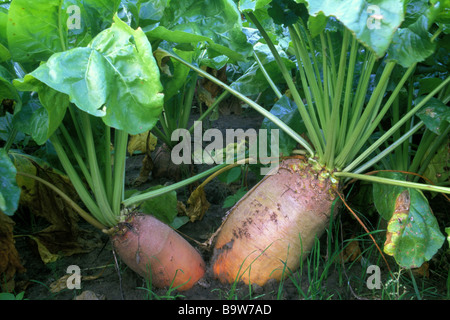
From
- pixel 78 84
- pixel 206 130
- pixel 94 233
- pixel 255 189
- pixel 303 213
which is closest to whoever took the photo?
pixel 78 84

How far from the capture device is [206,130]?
7.47ft

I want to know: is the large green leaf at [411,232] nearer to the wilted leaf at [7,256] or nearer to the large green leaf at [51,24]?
the large green leaf at [51,24]

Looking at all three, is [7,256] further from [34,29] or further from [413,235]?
[413,235]

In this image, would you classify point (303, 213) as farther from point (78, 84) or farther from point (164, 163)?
point (164, 163)

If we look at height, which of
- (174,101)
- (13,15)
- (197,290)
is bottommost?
(197,290)

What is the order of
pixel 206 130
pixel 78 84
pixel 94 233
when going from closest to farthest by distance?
1. pixel 78 84
2. pixel 94 233
3. pixel 206 130

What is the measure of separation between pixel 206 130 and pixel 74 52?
4.48 feet

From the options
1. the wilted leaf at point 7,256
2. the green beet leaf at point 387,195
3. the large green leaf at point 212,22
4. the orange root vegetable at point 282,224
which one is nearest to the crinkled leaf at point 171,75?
the large green leaf at point 212,22

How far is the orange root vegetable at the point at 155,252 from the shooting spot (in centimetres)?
124

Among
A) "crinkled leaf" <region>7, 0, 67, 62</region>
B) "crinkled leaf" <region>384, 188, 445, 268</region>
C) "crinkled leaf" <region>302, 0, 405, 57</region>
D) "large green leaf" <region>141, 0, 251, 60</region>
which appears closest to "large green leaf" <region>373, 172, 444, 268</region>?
"crinkled leaf" <region>384, 188, 445, 268</region>

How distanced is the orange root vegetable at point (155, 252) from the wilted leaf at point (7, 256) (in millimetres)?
328

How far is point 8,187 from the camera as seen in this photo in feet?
3.29

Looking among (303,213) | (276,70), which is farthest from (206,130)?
(303,213)

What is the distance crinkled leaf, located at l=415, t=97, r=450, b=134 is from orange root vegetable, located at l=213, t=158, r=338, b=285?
1.09 feet
